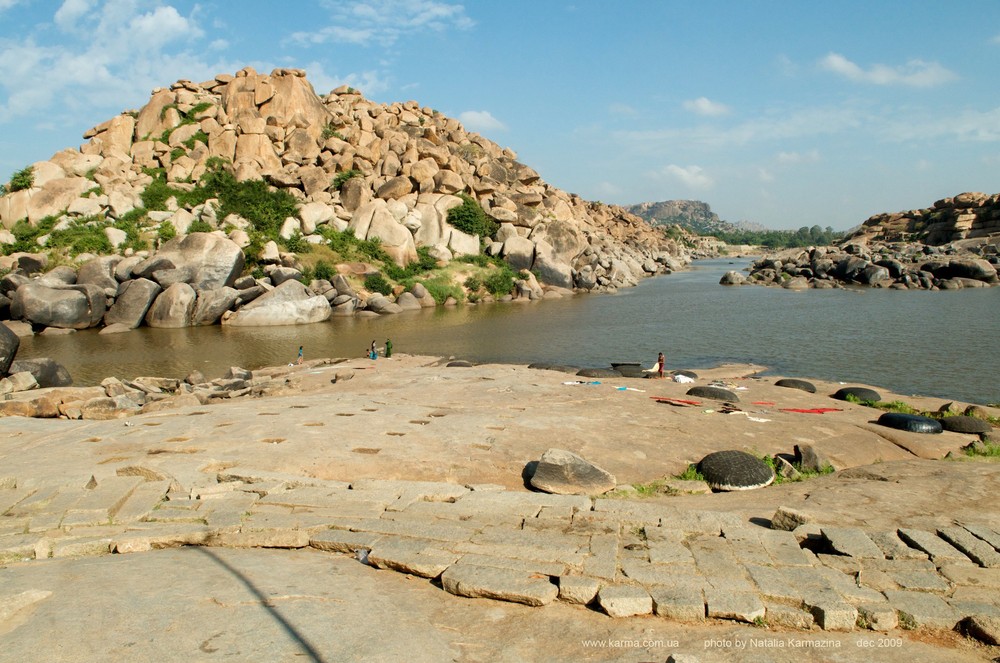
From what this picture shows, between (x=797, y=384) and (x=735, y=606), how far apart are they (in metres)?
15.0

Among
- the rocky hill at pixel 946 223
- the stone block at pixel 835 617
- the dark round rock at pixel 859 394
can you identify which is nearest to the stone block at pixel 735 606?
the stone block at pixel 835 617

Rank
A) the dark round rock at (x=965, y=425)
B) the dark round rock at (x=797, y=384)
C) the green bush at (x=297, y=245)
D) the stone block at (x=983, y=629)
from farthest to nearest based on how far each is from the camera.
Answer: the green bush at (x=297, y=245), the dark round rock at (x=797, y=384), the dark round rock at (x=965, y=425), the stone block at (x=983, y=629)

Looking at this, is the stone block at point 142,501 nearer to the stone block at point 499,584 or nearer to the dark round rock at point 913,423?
the stone block at point 499,584

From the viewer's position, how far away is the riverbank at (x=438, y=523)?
461 cm

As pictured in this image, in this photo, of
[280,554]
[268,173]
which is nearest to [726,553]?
[280,554]

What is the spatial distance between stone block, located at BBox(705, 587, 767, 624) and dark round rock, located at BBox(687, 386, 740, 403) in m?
10.7

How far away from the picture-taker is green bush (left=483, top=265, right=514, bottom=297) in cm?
4612

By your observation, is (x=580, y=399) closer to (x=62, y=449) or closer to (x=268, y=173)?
(x=62, y=449)

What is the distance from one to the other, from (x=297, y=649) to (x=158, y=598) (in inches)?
56.6

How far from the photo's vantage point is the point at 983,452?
1149 cm

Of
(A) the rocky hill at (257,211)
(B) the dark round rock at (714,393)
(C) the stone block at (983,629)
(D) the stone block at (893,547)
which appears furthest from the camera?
(A) the rocky hill at (257,211)

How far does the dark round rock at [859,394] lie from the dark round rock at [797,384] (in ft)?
2.37

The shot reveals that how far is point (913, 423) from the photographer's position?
1272 centimetres

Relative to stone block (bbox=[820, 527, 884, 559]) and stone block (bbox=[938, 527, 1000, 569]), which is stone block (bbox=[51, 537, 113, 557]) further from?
stone block (bbox=[938, 527, 1000, 569])
